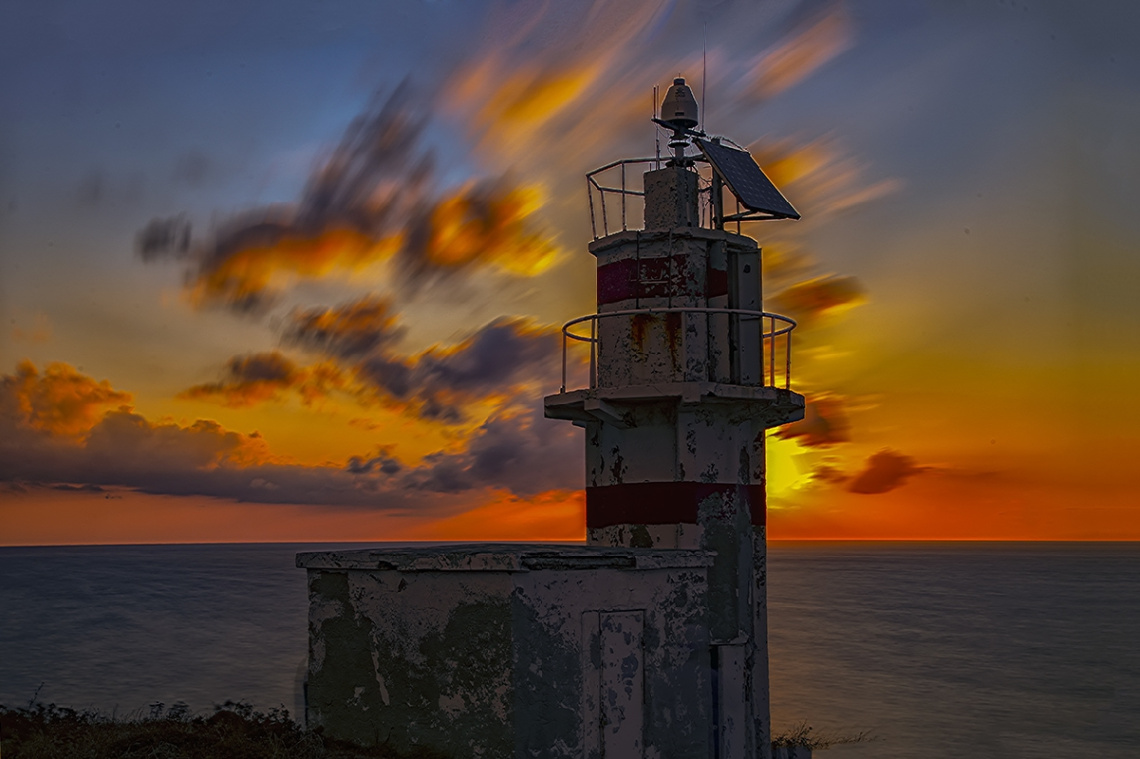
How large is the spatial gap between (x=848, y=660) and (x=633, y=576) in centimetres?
4482

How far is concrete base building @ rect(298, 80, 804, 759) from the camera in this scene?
11234 millimetres

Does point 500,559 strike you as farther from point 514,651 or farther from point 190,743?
point 190,743

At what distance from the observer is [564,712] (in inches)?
448

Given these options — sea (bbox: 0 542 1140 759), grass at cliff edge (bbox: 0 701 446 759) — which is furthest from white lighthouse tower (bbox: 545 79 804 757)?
sea (bbox: 0 542 1140 759)

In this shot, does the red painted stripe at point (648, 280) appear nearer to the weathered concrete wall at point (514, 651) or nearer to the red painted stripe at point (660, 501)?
the red painted stripe at point (660, 501)

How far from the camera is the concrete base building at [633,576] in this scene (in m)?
11.2

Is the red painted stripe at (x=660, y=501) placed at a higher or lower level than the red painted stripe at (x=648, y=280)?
lower

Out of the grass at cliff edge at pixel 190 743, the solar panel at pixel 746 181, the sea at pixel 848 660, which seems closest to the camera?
the grass at cliff edge at pixel 190 743

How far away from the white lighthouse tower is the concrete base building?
29 mm

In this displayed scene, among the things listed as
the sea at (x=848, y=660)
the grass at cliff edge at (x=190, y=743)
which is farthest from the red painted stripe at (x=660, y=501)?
the sea at (x=848, y=660)

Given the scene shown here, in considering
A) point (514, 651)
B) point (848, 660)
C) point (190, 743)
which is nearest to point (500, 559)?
point (514, 651)

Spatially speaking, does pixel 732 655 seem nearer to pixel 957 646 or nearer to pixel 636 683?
pixel 636 683

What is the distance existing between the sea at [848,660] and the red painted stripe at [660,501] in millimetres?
15266

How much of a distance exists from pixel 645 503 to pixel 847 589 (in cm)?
9969
